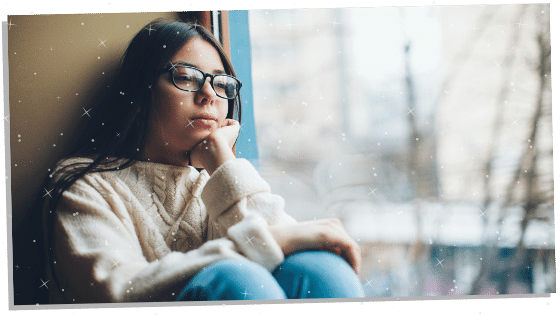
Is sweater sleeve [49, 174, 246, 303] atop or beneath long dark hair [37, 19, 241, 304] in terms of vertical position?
beneath

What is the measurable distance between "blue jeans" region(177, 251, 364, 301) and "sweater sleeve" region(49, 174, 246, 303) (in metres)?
0.05

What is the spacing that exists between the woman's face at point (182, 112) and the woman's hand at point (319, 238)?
372 millimetres

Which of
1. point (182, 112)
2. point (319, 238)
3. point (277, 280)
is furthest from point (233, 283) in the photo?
point (182, 112)

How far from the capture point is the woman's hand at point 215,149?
135cm

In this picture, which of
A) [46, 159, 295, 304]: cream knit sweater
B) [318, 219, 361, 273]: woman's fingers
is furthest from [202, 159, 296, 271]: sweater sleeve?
[318, 219, 361, 273]: woman's fingers

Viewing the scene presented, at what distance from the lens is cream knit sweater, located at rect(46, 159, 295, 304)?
1.27 meters

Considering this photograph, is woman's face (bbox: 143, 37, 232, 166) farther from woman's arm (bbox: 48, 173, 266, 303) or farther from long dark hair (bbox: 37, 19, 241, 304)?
woman's arm (bbox: 48, 173, 266, 303)

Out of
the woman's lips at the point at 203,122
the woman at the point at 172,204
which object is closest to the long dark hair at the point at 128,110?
the woman at the point at 172,204

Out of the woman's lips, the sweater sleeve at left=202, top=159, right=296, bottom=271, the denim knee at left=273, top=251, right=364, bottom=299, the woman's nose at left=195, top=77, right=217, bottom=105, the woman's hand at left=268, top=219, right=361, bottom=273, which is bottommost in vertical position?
the denim knee at left=273, top=251, right=364, bottom=299

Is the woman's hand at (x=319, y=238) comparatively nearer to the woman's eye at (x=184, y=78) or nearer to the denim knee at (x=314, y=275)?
the denim knee at (x=314, y=275)

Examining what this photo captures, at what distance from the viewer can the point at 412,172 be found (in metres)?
1.41

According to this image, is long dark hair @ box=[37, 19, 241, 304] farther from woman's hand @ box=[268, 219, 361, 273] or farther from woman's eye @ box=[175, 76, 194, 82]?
woman's hand @ box=[268, 219, 361, 273]

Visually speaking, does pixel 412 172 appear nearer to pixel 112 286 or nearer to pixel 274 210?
pixel 274 210

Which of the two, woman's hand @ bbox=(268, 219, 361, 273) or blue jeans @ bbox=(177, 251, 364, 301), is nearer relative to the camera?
blue jeans @ bbox=(177, 251, 364, 301)
